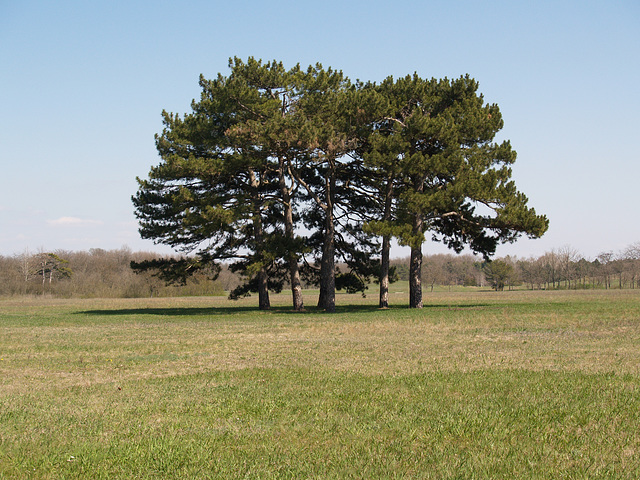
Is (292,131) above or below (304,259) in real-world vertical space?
above

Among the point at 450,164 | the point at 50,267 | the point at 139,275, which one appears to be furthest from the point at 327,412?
the point at 50,267

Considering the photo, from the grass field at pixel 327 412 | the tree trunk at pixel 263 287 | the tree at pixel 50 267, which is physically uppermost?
the tree at pixel 50 267

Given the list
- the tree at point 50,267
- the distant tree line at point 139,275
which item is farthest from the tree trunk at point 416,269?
the tree at point 50,267

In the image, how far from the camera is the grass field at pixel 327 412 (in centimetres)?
550

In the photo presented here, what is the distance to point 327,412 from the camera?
7.46 meters

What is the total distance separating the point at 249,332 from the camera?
2022cm

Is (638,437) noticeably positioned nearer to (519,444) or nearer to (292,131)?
(519,444)

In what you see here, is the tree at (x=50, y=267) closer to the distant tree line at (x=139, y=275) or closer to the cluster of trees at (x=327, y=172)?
the distant tree line at (x=139, y=275)

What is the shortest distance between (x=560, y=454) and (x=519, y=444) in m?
0.44

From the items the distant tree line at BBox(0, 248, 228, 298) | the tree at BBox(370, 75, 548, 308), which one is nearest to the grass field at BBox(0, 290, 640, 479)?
the tree at BBox(370, 75, 548, 308)

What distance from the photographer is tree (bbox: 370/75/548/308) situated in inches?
1146

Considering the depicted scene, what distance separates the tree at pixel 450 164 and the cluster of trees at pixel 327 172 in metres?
0.08

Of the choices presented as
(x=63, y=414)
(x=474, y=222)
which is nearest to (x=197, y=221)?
(x=474, y=222)

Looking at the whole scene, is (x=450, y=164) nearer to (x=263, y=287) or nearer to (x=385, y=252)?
(x=385, y=252)
